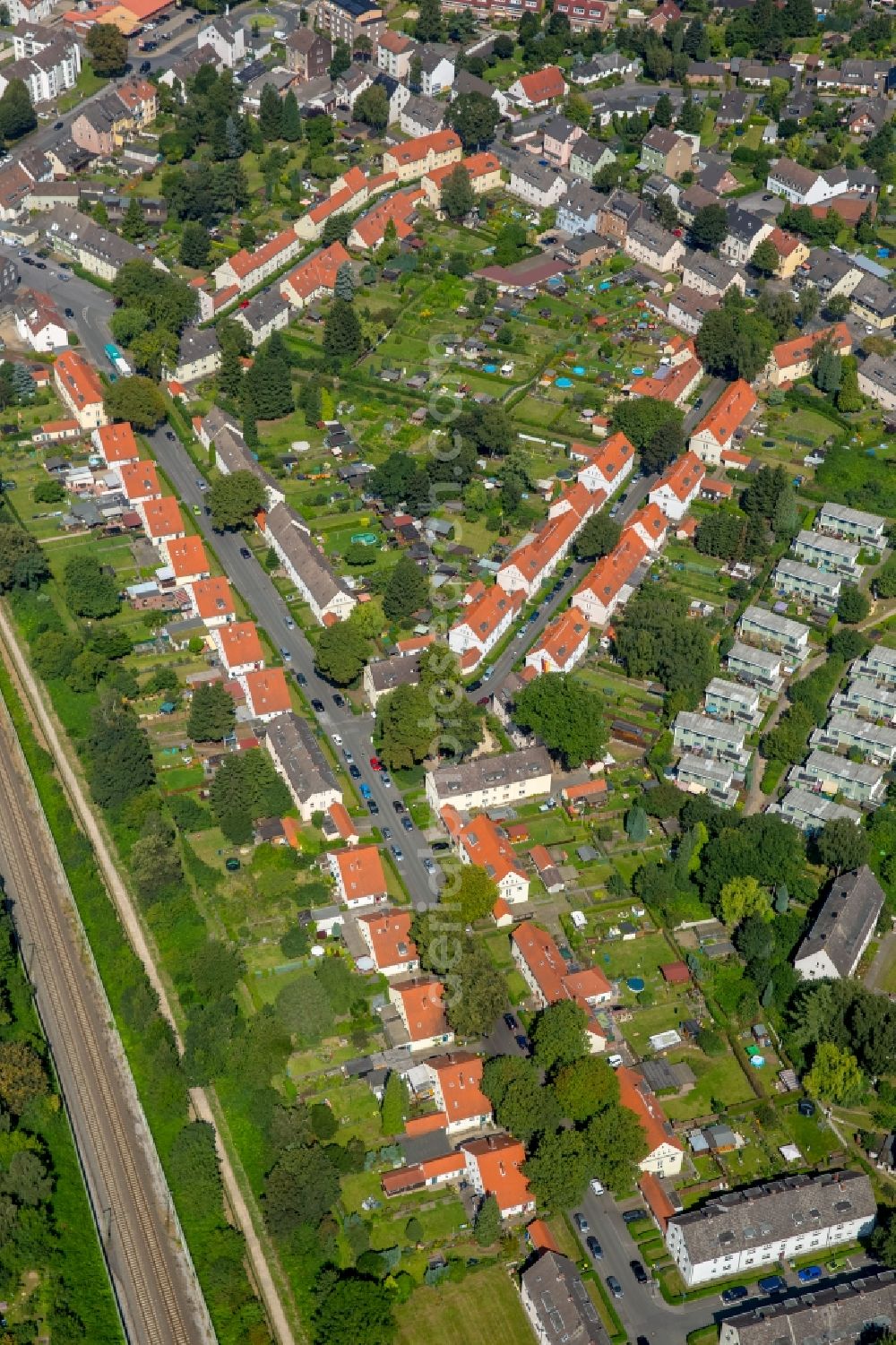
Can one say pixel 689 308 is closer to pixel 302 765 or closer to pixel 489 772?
pixel 489 772

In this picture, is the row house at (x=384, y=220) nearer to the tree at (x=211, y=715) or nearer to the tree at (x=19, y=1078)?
the tree at (x=211, y=715)

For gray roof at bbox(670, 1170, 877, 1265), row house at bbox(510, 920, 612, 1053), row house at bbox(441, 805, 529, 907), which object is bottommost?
gray roof at bbox(670, 1170, 877, 1265)

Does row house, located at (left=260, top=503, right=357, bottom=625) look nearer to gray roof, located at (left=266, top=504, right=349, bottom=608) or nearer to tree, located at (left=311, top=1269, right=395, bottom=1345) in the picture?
gray roof, located at (left=266, top=504, right=349, bottom=608)

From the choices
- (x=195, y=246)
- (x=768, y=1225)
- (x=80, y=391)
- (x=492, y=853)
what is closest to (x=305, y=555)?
(x=80, y=391)

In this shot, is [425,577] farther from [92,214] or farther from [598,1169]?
[92,214]

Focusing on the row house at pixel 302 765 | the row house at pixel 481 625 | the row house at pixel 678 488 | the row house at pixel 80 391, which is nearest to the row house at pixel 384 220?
the row house at pixel 80 391

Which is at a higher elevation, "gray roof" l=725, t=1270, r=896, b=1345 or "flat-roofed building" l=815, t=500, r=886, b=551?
"flat-roofed building" l=815, t=500, r=886, b=551

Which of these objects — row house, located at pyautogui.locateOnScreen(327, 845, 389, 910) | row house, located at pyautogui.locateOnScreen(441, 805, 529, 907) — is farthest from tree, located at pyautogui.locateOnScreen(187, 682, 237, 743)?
row house, located at pyautogui.locateOnScreen(441, 805, 529, 907)
